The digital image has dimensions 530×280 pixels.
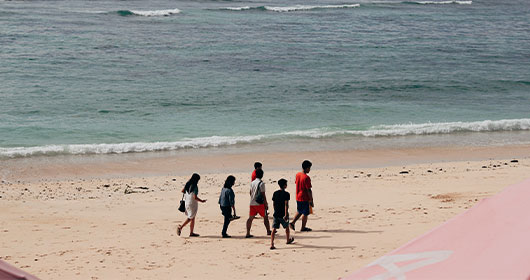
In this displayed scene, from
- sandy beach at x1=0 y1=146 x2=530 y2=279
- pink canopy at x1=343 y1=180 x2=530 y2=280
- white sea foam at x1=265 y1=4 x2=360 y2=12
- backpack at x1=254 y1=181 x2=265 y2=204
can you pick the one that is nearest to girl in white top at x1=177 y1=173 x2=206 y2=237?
sandy beach at x1=0 y1=146 x2=530 y2=279

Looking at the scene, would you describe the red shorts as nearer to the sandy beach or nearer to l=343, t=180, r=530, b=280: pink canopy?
the sandy beach

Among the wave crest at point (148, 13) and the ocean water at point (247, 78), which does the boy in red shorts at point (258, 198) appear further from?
the wave crest at point (148, 13)

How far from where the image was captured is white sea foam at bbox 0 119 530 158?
22.4 meters

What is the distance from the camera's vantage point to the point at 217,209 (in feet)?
48.5

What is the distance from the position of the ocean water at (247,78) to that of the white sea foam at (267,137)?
0.06 m

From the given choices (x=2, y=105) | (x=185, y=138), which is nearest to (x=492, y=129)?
(x=185, y=138)

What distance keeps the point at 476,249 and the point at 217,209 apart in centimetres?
947

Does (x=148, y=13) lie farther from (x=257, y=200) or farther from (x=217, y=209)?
(x=257, y=200)

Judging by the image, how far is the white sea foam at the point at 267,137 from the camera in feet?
73.4

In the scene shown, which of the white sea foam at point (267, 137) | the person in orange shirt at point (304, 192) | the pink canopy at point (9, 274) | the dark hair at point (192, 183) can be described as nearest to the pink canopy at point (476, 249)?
the pink canopy at point (9, 274)

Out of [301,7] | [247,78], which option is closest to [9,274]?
[247,78]

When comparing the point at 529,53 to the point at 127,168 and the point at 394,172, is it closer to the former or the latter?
the point at 394,172

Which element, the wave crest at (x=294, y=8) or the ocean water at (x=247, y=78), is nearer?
the ocean water at (x=247, y=78)

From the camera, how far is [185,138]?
2416cm
